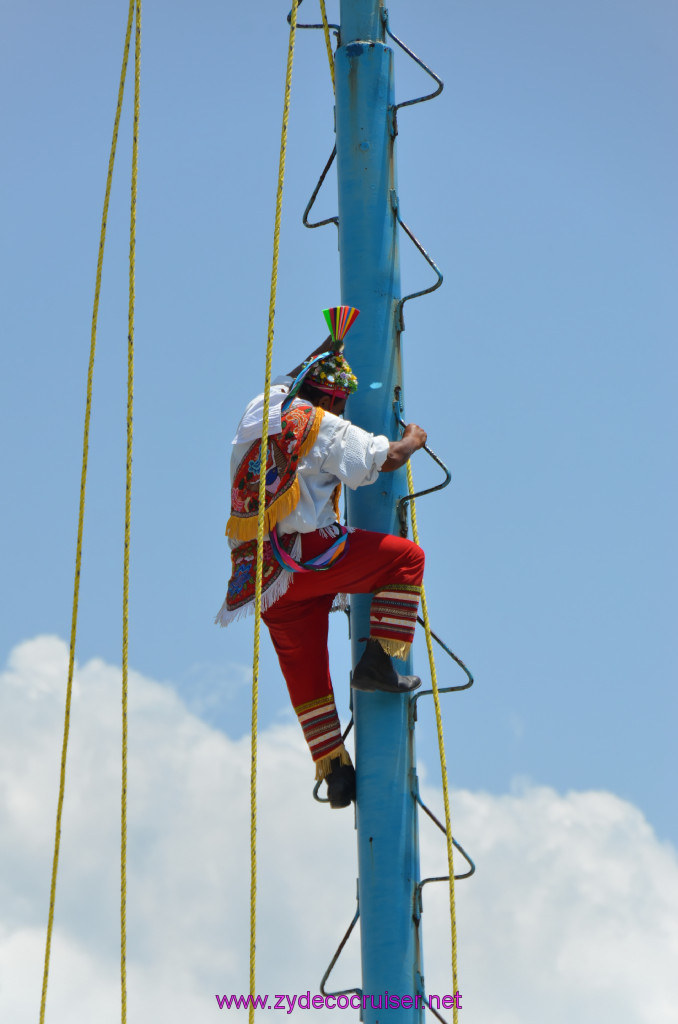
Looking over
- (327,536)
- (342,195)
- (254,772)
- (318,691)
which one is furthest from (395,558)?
(342,195)

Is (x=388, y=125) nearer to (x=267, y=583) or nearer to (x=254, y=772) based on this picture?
(x=267, y=583)

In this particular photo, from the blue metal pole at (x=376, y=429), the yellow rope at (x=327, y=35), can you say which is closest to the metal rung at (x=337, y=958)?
the blue metal pole at (x=376, y=429)

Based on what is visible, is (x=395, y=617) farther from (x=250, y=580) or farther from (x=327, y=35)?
(x=327, y=35)

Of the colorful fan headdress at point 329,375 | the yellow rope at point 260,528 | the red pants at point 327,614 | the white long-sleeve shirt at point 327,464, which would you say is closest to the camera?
the yellow rope at point 260,528

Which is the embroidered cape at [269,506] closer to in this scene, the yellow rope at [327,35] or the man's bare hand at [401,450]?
the man's bare hand at [401,450]

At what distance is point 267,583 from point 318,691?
486mm

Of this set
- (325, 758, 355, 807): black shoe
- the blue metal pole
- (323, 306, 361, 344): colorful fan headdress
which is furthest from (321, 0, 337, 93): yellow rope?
(325, 758, 355, 807): black shoe

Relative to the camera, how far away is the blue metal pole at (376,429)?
205 inches

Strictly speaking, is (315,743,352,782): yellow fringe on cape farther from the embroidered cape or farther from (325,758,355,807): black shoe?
the embroidered cape

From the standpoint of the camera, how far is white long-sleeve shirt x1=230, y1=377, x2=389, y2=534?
516 centimetres

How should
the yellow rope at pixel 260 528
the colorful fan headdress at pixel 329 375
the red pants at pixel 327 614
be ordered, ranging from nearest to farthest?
the yellow rope at pixel 260 528
the red pants at pixel 327 614
the colorful fan headdress at pixel 329 375

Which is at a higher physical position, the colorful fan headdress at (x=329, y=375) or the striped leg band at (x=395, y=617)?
the colorful fan headdress at (x=329, y=375)

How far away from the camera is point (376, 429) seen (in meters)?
5.53

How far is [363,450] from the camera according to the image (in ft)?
16.9
